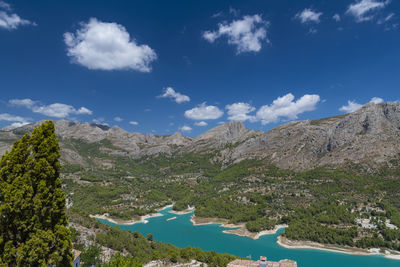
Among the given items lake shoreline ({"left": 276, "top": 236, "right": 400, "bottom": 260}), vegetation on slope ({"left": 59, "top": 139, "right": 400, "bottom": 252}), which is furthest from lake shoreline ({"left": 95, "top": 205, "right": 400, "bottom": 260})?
vegetation on slope ({"left": 59, "top": 139, "right": 400, "bottom": 252})

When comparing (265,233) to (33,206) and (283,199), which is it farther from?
(33,206)

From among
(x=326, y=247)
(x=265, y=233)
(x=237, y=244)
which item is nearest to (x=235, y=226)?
(x=265, y=233)

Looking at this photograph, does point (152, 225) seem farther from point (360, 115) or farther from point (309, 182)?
point (360, 115)

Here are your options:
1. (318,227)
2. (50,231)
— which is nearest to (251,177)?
(318,227)

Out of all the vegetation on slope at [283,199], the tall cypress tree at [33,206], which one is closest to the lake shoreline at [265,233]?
the vegetation on slope at [283,199]

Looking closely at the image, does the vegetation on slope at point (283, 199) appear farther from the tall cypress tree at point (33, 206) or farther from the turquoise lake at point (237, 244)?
the tall cypress tree at point (33, 206)

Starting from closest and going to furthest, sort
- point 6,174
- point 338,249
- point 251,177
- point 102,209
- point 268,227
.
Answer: point 6,174 → point 338,249 → point 268,227 → point 102,209 → point 251,177
